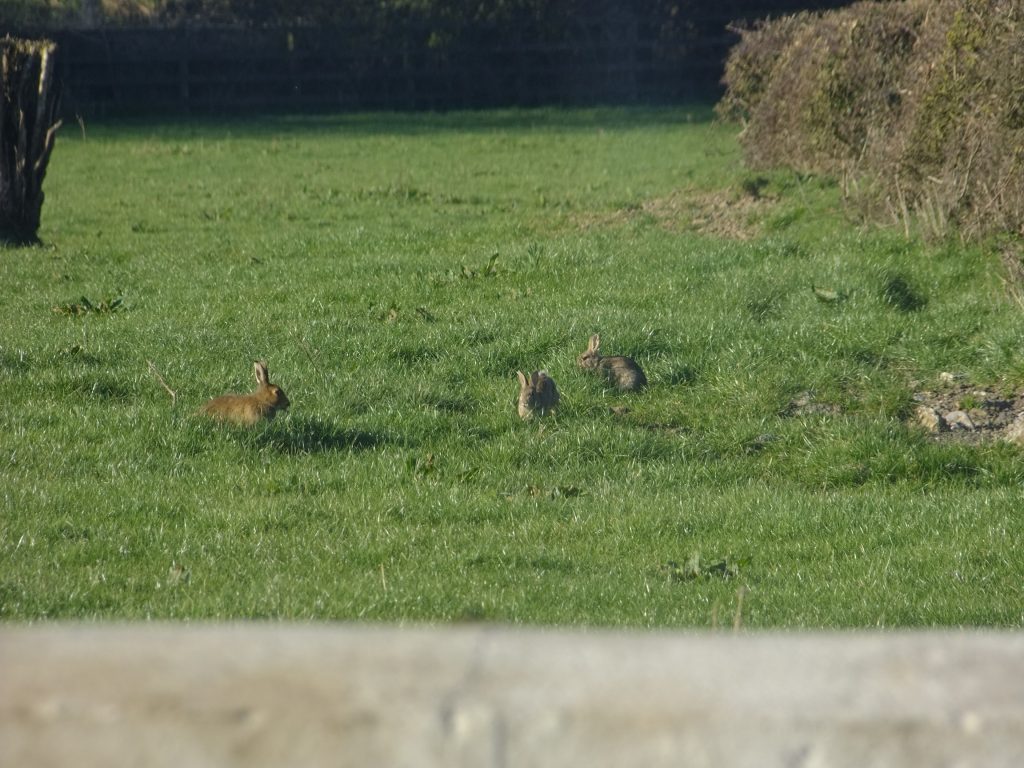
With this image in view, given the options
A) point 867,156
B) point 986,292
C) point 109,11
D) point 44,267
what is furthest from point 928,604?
point 109,11

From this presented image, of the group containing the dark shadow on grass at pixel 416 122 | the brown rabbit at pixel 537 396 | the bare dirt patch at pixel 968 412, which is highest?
the dark shadow on grass at pixel 416 122

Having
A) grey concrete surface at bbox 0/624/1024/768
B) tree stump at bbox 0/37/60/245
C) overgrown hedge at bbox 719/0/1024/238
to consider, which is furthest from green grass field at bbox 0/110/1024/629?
grey concrete surface at bbox 0/624/1024/768

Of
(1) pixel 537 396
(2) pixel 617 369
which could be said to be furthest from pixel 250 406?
(2) pixel 617 369

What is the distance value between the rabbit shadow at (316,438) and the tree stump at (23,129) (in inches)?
338

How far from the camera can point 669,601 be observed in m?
5.83

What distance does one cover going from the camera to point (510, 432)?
841 centimetres

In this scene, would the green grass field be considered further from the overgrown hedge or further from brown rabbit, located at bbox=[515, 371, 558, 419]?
the overgrown hedge

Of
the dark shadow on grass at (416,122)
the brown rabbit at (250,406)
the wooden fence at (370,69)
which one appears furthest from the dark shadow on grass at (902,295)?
the wooden fence at (370,69)

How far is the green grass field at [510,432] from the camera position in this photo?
5.96m

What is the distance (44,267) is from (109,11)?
27.3 meters

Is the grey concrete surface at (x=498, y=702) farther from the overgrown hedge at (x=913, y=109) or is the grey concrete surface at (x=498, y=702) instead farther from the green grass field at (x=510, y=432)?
the overgrown hedge at (x=913, y=109)

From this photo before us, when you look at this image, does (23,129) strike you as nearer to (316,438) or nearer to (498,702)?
(316,438)

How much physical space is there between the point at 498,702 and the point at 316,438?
648cm

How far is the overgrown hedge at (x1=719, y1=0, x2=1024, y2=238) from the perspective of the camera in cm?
1159
